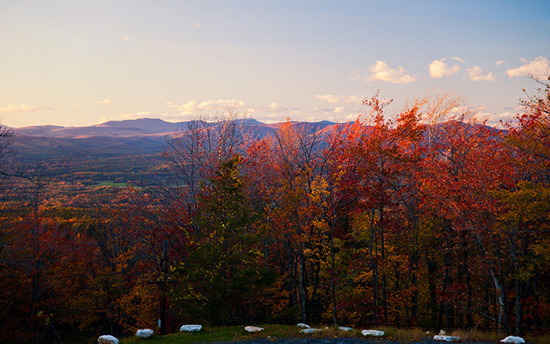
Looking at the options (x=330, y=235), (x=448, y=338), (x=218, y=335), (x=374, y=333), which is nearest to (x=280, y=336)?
(x=218, y=335)

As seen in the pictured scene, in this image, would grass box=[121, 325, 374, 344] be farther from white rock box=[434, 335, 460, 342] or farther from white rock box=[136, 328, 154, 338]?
white rock box=[434, 335, 460, 342]

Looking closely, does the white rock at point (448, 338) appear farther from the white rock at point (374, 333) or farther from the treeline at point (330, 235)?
the treeline at point (330, 235)

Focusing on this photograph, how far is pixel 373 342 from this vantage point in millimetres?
15688

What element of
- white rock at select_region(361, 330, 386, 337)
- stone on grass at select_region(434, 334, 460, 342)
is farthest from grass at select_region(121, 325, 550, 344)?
stone on grass at select_region(434, 334, 460, 342)

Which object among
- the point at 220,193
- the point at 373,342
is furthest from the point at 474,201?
the point at 220,193

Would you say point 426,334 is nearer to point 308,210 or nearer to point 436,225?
point 308,210

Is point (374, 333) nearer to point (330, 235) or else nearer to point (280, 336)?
point (280, 336)

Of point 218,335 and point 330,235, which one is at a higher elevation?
point 330,235

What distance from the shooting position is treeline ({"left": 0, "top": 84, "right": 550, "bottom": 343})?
21328 mm

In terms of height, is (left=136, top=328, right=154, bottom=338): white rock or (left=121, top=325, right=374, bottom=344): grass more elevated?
(left=136, top=328, right=154, bottom=338): white rock

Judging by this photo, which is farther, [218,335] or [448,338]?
[218,335]

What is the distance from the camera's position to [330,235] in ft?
97.6

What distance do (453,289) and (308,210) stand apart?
12080 millimetres

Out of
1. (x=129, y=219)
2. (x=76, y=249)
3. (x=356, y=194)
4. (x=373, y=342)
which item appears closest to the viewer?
(x=373, y=342)
